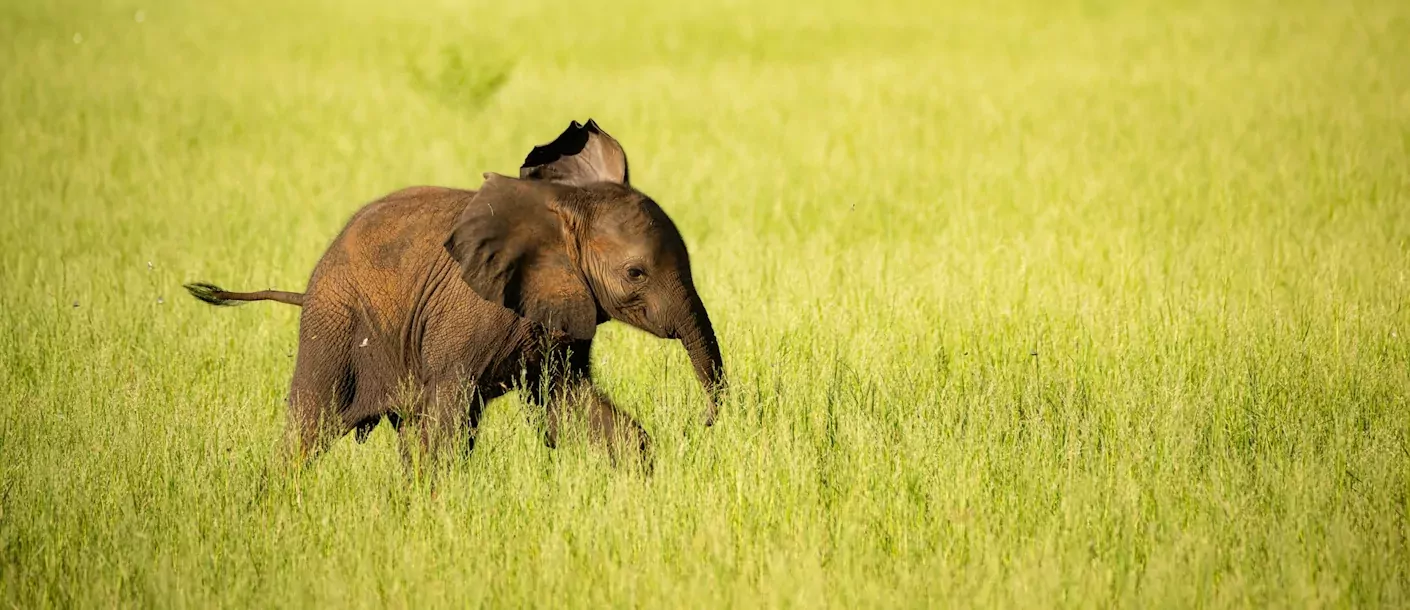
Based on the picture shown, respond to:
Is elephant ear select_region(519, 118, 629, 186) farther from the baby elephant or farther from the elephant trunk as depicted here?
the elephant trunk

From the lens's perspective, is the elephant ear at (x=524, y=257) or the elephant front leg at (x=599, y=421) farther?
the elephant front leg at (x=599, y=421)

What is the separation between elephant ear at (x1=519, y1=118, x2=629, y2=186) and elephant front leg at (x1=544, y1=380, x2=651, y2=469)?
71cm

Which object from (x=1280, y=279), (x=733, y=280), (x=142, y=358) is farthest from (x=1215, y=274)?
(x=142, y=358)

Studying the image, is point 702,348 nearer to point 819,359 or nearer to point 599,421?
point 599,421

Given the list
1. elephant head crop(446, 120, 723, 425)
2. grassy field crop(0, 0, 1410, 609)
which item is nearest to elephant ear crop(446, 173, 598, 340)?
elephant head crop(446, 120, 723, 425)

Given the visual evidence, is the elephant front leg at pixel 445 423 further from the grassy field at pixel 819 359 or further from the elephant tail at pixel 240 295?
the elephant tail at pixel 240 295

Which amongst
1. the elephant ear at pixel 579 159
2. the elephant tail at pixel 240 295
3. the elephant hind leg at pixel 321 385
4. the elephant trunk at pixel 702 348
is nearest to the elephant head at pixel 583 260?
the elephant trunk at pixel 702 348

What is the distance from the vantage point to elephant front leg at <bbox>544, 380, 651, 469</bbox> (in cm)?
546

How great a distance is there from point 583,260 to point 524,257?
19cm

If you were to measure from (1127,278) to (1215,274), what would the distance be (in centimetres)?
49

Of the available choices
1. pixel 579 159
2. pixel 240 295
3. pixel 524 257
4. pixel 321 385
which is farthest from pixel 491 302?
pixel 240 295

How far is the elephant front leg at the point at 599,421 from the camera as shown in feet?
17.9

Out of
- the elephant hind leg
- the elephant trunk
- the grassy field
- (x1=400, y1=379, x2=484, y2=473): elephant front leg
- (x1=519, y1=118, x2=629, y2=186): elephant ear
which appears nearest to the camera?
the grassy field

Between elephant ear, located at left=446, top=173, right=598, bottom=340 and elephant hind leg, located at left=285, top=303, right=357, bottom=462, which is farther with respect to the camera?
elephant hind leg, located at left=285, top=303, right=357, bottom=462
